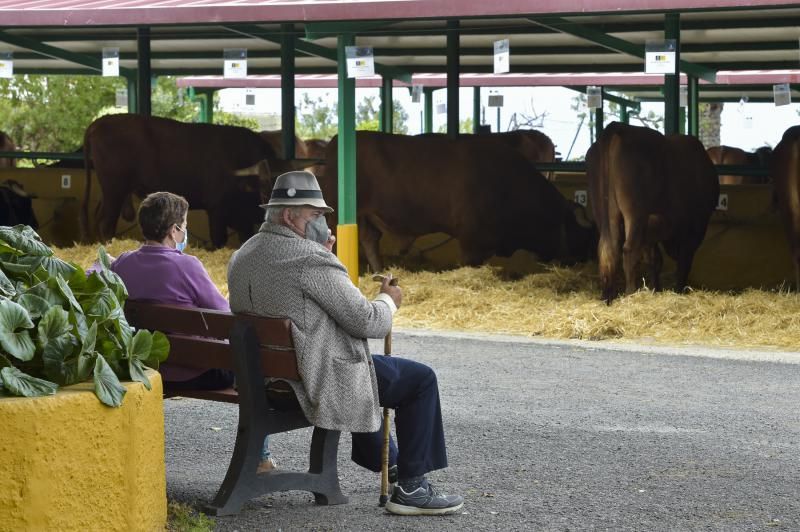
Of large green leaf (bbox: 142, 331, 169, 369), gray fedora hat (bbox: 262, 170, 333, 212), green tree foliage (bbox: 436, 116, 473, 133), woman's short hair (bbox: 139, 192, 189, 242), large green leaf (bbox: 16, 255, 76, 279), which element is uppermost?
green tree foliage (bbox: 436, 116, 473, 133)

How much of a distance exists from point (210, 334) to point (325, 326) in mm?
583

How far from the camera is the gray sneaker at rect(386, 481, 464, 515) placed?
5461 mm

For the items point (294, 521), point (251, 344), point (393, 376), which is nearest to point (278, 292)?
point (251, 344)

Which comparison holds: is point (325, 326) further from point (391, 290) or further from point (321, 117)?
point (321, 117)

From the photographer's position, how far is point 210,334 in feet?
18.3

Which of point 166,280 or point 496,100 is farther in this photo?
point 496,100

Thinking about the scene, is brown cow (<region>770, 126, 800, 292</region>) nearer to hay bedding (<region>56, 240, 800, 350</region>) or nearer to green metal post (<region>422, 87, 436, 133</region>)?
hay bedding (<region>56, 240, 800, 350</region>)

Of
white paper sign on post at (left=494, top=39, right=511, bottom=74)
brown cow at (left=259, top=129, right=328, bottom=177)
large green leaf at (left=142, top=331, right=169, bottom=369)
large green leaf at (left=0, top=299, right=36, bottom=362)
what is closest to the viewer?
large green leaf at (left=0, top=299, right=36, bottom=362)

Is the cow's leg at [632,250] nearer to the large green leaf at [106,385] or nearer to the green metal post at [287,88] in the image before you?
the green metal post at [287,88]


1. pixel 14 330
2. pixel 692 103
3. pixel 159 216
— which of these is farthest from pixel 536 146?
pixel 14 330

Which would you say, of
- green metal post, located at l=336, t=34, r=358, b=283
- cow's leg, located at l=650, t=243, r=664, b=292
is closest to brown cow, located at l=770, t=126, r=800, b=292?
cow's leg, located at l=650, t=243, r=664, b=292

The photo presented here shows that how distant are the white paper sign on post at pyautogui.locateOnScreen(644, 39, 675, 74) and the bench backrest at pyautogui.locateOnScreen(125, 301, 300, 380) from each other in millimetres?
7526

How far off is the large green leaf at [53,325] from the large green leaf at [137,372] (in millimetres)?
292

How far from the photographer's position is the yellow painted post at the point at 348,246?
12.9 m
